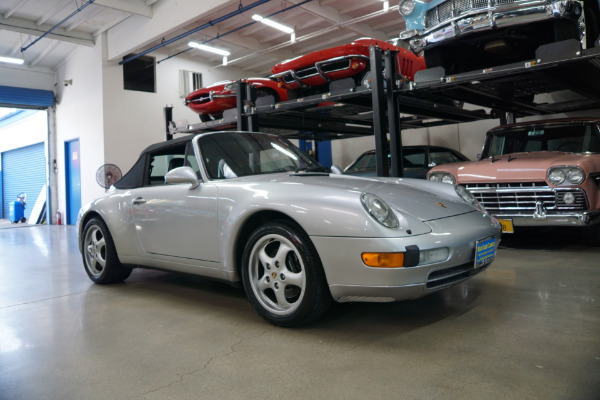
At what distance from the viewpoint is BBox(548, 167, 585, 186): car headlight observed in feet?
13.2

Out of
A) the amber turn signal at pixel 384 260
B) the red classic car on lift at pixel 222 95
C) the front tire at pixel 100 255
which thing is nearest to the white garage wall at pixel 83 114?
the red classic car on lift at pixel 222 95

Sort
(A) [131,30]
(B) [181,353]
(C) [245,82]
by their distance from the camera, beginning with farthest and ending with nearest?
(A) [131,30], (C) [245,82], (B) [181,353]

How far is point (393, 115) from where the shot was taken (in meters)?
5.00

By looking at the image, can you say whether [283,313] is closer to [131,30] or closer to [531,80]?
[531,80]

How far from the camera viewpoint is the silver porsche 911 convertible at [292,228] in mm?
2127

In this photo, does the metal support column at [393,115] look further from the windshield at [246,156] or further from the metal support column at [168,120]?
the metal support column at [168,120]

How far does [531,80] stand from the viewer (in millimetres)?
5336

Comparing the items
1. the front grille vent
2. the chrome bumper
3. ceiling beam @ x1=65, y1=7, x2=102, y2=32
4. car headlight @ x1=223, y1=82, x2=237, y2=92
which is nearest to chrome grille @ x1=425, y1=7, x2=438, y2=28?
the chrome bumper

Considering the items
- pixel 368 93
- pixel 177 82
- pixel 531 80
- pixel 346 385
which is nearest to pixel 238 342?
pixel 346 385

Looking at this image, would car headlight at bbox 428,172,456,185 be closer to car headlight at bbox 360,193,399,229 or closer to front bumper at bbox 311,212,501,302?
front bumper at bbox 311,212,501,302

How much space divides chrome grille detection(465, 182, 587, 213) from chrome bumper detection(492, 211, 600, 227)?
8 cm

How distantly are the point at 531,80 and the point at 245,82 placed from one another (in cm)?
385

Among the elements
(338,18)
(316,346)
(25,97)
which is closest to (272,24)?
(338,18)

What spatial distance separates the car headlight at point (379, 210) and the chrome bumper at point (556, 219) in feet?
8.58
